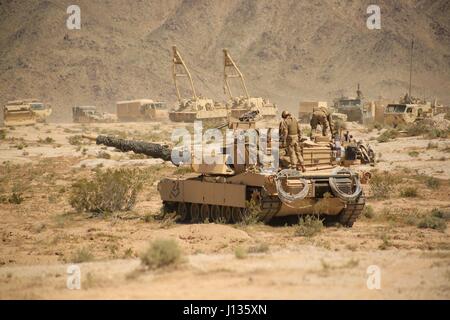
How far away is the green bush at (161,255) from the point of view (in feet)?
38.0

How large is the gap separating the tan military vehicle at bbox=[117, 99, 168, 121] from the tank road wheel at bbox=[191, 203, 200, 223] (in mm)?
43853

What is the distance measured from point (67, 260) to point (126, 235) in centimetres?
297

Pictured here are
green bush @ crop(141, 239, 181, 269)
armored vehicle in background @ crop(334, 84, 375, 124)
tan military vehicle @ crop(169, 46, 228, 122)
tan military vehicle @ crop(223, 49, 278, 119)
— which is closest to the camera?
green bush @ crop(141, 239, 181, 269)

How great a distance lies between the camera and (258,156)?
17.5m

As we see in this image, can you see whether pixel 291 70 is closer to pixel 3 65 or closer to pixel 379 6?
pixel 379 6

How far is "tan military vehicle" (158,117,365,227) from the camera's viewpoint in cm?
1691

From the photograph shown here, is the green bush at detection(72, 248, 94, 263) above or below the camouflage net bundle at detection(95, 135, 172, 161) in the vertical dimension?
below

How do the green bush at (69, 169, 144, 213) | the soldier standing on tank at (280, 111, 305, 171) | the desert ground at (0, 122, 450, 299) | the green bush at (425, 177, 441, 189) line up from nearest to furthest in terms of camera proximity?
1. the desert ground at (0, 122, 450, 299)
2. the soldier standing on tank at (280, 111, 305, 171)
3. the green bush at (69, 169, 144, 213)
4. the green bush at (425, 177, 441, 189)

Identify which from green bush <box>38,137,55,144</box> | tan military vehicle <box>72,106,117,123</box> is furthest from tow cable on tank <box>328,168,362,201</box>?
tan military vehicle <box>72,106,117,123</box>

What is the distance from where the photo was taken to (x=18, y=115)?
55.6m

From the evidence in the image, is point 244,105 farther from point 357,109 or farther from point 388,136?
point 388,136

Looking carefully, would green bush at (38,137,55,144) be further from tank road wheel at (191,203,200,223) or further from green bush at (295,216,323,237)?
green bush at (295,216,323,237)

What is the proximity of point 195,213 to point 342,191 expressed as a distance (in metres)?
3.43

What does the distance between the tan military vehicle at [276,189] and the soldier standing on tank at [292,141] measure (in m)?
0.21
